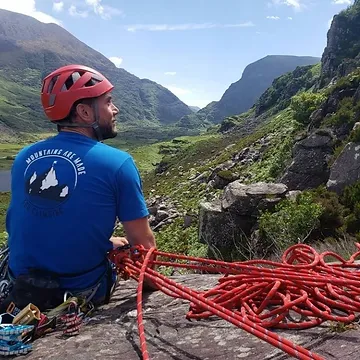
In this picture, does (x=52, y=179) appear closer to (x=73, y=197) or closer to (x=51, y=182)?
(x=51, y=182)

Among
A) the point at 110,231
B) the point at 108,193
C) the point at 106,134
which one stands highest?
the point at 106,134

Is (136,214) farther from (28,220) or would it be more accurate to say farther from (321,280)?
(321,280)

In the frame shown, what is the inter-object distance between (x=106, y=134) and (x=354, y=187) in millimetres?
13722

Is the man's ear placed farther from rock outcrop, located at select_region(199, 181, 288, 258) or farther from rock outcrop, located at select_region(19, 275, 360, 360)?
rock outcrop, located at select_region(199, 181, 288, 258)

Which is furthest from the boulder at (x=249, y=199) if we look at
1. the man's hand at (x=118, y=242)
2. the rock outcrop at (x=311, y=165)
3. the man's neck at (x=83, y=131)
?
the man's neck at (x=83, y=131)

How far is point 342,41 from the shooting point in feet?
294

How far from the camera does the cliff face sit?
84.1 m

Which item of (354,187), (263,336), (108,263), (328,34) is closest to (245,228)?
(354,187)

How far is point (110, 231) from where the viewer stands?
343 cm

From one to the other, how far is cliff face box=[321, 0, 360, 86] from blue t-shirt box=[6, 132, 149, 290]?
275ft

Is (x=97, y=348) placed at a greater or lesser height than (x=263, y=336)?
lesser

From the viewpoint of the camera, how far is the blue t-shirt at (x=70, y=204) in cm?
317

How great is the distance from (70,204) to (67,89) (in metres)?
0.94

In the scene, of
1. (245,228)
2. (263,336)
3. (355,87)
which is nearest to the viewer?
(263,336)
